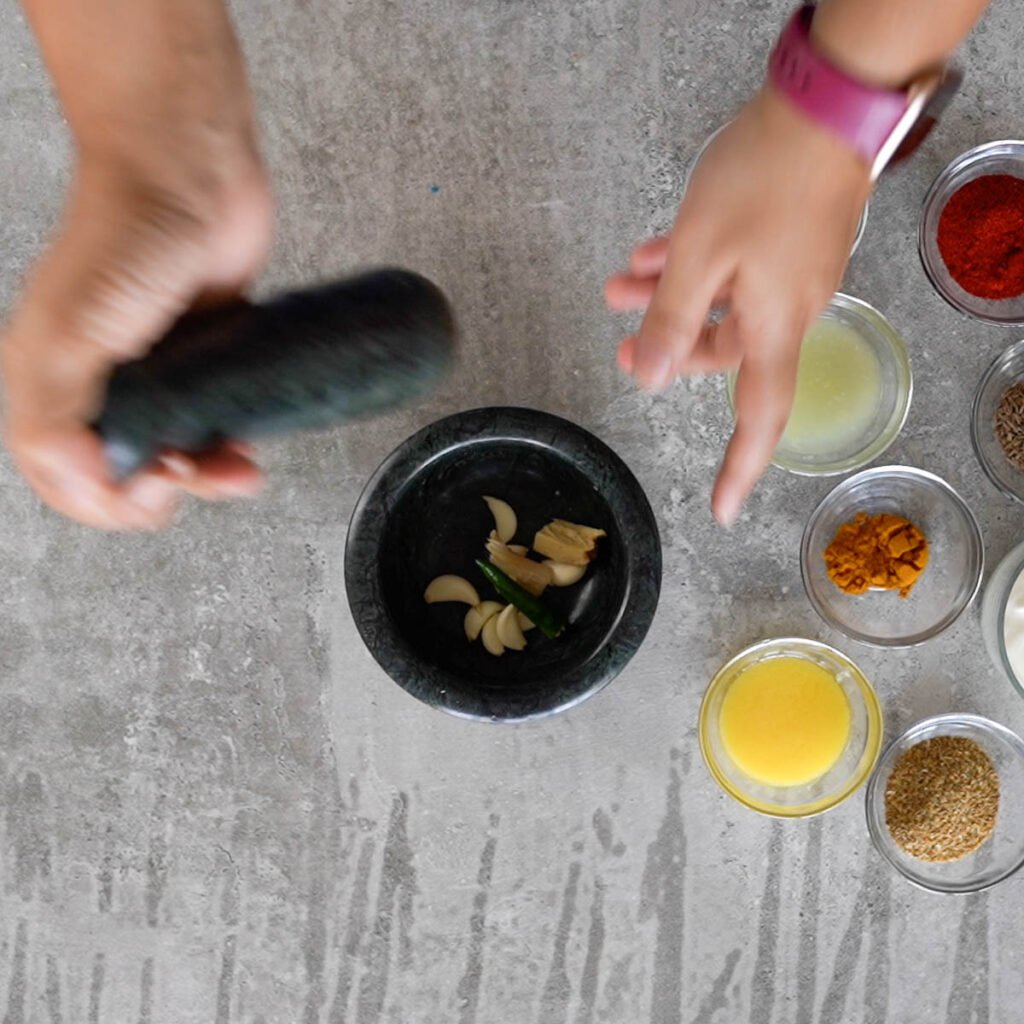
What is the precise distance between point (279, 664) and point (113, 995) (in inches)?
16.3

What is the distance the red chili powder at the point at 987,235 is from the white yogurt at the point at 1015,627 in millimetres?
284

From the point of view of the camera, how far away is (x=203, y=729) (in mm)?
1181

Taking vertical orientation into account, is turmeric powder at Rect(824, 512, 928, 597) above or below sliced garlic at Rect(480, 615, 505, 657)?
above

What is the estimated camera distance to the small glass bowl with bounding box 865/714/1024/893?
3.76 feet

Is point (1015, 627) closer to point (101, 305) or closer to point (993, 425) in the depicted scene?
point (993, 425)

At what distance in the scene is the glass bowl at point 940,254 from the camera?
111 cm

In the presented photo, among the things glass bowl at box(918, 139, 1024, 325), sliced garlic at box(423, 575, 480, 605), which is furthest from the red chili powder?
sliced garlic at box(423, 575, 480, 605)

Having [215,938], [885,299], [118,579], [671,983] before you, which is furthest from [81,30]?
[671,983]

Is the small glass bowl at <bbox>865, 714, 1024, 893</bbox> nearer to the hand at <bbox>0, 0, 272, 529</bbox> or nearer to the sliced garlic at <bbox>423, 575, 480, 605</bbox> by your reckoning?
the sliced garlic at <bbox>423, 575, 480, 605</bbox>

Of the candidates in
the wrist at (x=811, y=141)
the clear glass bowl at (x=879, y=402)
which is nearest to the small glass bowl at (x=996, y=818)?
the clear glass bowl at (x=879, y=402)

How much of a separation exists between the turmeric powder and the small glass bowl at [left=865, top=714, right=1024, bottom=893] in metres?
0.15

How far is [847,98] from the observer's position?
0.73 metres

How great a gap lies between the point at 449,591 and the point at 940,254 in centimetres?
60

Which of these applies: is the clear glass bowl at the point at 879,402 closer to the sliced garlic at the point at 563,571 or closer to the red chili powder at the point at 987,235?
the red chili powder at the point at 987,235
